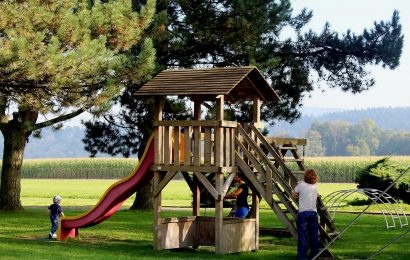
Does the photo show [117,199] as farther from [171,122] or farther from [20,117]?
[20,117]

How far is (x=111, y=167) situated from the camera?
66.4 meters

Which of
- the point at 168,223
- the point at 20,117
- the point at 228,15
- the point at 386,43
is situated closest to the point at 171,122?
the point at 168,223

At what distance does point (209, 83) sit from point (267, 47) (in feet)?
34.5

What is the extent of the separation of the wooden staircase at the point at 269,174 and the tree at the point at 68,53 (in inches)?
170

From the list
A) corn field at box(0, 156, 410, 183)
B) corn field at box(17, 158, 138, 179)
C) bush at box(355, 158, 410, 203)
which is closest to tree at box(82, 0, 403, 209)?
bush at box(355, 158, 410, 203)

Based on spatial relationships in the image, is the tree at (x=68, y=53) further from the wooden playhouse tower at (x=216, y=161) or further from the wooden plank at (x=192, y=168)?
the wooden plank at (x=192, y=168)

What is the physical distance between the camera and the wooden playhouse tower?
15258 millimetres

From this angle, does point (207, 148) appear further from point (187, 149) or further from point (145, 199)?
point (145, 199)

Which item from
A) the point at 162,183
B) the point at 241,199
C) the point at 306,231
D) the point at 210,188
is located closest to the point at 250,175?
the point at 210,188

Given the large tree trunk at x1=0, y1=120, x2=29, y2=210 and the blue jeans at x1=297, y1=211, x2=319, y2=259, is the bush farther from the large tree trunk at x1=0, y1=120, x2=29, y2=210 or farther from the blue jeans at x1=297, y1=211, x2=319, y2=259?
the blue jeans at x1=297, y1=211, x2=319, y2=259

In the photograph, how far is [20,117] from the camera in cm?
2773

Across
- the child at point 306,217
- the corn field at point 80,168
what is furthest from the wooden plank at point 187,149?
the corn field at point 80,168

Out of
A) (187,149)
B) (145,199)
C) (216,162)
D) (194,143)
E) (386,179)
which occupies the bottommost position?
(145,199)

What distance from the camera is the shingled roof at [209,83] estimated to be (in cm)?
1523
